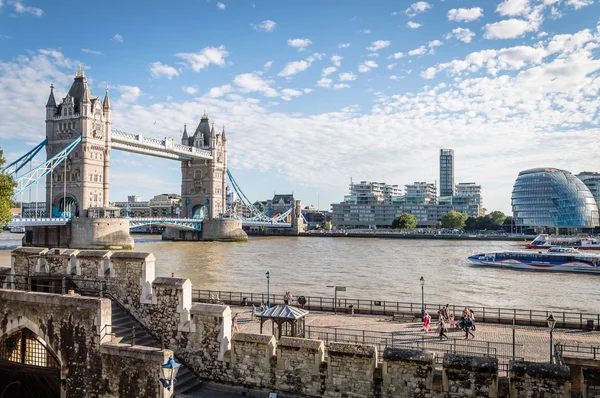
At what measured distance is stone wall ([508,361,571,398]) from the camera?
9.19 meters

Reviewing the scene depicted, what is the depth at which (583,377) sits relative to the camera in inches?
354

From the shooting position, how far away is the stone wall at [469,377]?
9.60 metres

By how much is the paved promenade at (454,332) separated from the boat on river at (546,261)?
46.5 meters

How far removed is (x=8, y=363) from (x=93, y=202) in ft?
277

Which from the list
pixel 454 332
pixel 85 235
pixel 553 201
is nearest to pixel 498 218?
pixel 553 201

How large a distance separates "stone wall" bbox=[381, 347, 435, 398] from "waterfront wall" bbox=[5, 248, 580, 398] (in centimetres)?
2

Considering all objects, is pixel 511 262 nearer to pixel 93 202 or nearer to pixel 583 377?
pixel 583 377

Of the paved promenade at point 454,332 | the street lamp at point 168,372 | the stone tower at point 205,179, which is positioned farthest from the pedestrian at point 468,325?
the stone tower at point 205,179

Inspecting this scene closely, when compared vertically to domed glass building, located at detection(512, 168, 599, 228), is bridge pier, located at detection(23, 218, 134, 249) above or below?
below

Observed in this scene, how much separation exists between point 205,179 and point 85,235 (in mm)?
65844

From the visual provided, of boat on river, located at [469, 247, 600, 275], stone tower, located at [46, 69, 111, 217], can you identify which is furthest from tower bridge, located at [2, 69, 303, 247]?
boat on river, located at [469, 247, 600, 275]

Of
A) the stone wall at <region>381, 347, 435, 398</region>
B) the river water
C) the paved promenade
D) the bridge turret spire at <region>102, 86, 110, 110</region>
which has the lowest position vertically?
the river water

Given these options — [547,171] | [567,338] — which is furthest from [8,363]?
[547,171]

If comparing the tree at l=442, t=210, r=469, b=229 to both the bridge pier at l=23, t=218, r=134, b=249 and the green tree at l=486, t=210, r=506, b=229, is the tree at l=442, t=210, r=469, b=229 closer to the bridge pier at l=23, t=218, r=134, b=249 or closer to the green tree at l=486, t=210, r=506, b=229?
the green tree at l=486, t=210, r=506, b=229
